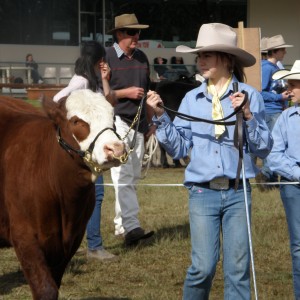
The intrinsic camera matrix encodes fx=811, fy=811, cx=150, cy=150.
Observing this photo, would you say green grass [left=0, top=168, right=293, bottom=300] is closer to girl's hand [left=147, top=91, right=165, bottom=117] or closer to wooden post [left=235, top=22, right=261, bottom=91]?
wooden post [left=235, top=22, right=261, bottom=91]

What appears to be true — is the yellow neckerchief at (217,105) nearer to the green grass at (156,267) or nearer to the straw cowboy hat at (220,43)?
the straw cowboy hat at (220,43)

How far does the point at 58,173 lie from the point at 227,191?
43.5 inches

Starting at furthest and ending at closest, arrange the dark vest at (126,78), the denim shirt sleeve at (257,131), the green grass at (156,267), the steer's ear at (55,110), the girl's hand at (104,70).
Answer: the dark vest at (126,78) → the girl's hand at (104,70) → the green grass at (156,267) → the steer's ear at (55,110) → the denim shirt sleeve at (257,131)

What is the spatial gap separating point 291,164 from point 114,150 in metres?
1.51

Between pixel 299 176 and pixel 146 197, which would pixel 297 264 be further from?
pixel 146 197

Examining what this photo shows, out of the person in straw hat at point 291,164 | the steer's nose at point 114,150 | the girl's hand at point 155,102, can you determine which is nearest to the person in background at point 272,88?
the person in straw hat at point 291,164

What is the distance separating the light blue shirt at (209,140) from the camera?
4.84 m

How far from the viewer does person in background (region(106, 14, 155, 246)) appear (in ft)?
26.6

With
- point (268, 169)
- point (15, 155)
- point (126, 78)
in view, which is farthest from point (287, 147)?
point (268, 169)

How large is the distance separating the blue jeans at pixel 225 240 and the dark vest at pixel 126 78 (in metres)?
3.26

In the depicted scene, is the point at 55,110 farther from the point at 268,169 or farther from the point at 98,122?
the point at 268,169

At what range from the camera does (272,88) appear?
1177 centimetres

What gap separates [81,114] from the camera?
499cm


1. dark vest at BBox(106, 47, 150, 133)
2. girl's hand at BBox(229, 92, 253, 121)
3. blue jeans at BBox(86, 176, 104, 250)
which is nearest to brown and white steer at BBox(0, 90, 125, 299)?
girl's hand at BBox(229, 92, 253, 121)
